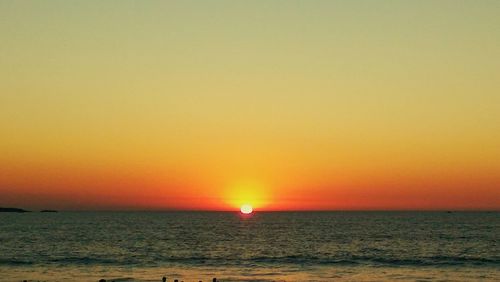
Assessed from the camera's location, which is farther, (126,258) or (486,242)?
(486,242)

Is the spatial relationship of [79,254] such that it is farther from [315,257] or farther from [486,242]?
[486,242]

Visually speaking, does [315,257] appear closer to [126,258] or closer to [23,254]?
[126,258]

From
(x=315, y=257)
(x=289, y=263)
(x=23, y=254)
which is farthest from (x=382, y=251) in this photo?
(x=23, y=254)

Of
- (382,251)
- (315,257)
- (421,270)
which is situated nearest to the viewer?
(421,270)

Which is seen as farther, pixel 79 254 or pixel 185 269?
pixel 79 254

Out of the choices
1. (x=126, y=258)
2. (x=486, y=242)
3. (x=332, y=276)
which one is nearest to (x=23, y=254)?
(x=126, y=258)

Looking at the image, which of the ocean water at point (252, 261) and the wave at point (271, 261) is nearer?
the ocean water at point (252, 261)

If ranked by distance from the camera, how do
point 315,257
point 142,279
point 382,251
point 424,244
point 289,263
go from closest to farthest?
point 142,279
point 289,263
point 315,257
point 382,251
point 424,244

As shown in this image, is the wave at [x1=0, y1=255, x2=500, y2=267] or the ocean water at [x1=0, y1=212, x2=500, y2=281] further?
the wave at [x1=0, y1=255, x2=500, y2=267]

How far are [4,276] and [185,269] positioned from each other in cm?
1600

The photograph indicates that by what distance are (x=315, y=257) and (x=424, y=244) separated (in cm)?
2673

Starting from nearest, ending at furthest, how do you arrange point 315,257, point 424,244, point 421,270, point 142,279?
point 142,279 < point 421,270 < point 315,257 < point 424,244

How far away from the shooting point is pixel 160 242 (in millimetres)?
93750

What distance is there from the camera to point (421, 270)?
193 ft
